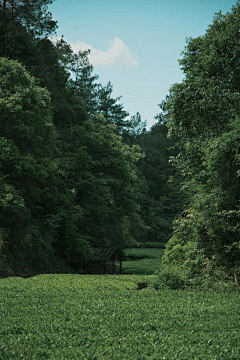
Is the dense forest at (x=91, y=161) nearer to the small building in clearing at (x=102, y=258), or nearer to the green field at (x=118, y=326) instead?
the small building in clearing at (x=102, y=258)

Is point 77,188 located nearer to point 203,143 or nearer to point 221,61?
point 203,143

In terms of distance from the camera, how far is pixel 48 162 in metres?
21.0

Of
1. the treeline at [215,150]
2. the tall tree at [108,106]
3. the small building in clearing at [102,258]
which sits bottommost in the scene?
the small building in clearing at [102,258]

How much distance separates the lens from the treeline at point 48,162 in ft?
60.8

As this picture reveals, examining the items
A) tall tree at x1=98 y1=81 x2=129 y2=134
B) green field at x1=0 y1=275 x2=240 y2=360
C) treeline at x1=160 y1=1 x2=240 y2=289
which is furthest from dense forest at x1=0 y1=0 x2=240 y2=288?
tall tree at x1=98 y1=81 x2=129 y2=134

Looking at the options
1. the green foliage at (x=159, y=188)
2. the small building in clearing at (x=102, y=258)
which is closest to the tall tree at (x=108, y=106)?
the green foliage at (x=159, y=188)

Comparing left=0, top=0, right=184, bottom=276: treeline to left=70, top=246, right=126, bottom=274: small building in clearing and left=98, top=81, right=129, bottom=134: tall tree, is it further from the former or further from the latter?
left=98, top=81, right=129, bottom=134: tall tree

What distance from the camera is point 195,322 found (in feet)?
24.2

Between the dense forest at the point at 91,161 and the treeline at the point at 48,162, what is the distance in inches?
3.2

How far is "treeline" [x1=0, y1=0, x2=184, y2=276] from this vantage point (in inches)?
730

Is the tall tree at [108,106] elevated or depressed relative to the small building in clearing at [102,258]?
elevated

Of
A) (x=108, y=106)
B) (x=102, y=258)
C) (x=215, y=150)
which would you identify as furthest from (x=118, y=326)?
(x=108, y=106)

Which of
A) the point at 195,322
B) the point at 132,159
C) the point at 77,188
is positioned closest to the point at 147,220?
the point at 132,159

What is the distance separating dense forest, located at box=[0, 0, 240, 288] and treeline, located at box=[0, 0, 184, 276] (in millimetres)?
82
